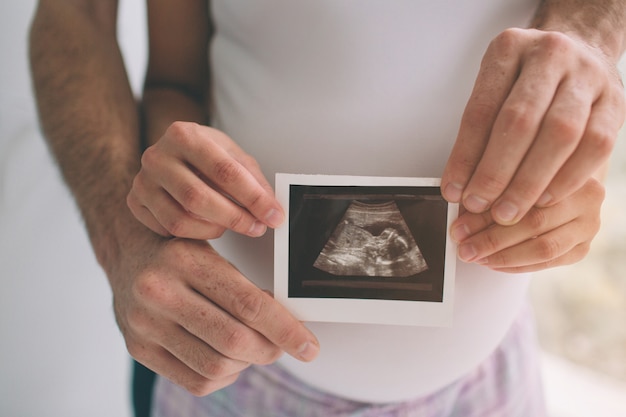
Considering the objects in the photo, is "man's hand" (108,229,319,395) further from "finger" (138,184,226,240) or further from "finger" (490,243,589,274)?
"finger" (490,243,589,274)

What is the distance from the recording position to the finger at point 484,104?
673mm

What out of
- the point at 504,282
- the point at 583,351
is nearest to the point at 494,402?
the point at 504,282

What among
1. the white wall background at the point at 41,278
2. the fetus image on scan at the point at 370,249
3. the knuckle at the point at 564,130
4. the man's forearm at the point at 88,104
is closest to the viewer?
the knuckle at the point at 564,130

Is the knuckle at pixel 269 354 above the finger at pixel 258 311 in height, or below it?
below

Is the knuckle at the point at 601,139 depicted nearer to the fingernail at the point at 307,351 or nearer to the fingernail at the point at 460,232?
the fingernail at the point at 460,232

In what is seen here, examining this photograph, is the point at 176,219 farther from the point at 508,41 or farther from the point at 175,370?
the point at 508,41

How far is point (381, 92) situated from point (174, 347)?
20.9 inches

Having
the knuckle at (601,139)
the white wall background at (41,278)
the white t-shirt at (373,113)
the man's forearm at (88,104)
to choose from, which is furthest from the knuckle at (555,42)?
the white wall background at (41,278)

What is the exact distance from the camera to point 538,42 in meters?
0.68

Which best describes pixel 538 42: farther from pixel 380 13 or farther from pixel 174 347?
pixel 174 347

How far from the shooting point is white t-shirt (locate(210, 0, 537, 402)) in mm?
887

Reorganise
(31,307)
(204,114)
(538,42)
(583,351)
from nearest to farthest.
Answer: (538,42), (204,114), (31,307), (583,351)

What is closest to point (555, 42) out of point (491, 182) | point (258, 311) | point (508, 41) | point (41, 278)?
point (508, 41)

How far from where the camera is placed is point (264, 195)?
0.76m
